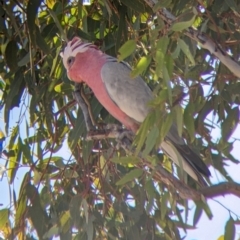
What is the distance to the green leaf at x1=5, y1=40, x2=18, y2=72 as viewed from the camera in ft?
6.77

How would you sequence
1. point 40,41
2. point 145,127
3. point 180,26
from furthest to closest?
1. point 40,41
2. point 145,127
3. point 180,26

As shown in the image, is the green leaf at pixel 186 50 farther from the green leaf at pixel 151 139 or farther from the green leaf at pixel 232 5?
the green leaf at pixel 232 5

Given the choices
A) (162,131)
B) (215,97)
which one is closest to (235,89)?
(215,97)

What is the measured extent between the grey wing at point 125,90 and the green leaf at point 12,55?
25 centimetres

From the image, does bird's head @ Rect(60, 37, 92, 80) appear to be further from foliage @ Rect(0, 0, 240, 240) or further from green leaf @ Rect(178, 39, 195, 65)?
green leaf @ Rect(178, 39, 195, 65)

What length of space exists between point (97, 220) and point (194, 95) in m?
0.42

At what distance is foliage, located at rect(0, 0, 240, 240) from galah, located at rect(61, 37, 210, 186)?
54mm

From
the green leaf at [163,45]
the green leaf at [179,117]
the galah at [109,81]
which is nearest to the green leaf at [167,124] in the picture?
the green leaf at [179,117]

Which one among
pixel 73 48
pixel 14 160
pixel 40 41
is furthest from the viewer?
pixel 14 160

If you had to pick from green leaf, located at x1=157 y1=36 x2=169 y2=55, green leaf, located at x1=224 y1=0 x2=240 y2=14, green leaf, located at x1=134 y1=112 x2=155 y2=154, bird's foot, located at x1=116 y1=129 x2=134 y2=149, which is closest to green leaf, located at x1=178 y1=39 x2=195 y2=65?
green leaf, located at x1=157 y1=36 x2=169 y2=55

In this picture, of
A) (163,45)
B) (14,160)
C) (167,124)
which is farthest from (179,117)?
(14,160)

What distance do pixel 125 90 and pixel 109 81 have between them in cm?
5

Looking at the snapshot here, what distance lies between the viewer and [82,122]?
202 centimetres

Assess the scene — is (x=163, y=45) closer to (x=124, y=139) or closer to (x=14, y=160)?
(x=124, y=139)
